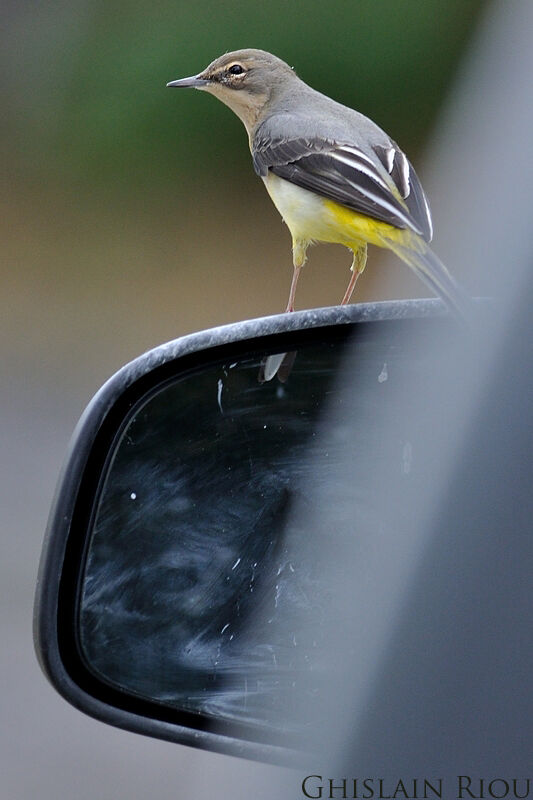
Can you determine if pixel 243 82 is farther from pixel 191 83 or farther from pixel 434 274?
pixel 434 274

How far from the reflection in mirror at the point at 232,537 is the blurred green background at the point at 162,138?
376 inches

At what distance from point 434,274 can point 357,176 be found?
1.20 meters

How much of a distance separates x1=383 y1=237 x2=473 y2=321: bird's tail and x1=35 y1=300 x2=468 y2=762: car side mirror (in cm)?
5

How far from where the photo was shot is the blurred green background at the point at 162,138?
1277cm

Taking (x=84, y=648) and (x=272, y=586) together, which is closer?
(x=272, y=586)

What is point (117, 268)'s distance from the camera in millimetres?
12859

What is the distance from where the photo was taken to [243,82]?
5766mm

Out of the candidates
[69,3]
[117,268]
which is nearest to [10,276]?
[117,268]

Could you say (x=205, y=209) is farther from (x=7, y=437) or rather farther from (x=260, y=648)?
(x=260, y=648)

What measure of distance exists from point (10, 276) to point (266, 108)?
26.1 feet

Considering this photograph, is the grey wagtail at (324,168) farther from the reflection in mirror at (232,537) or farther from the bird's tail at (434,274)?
the reflection in mirror at (232,537)

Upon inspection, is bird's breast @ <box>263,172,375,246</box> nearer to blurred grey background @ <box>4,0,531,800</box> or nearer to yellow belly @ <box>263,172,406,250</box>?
yellow belly @ <box>263,172,406,250</box>

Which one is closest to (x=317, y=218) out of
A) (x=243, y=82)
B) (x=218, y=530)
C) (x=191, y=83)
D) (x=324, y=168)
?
(x=324, y=168)

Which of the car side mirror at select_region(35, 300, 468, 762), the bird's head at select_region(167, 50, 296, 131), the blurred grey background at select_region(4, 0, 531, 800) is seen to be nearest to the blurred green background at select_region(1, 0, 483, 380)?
the blurred grey background at select_region(4, 0, 531, 800)
